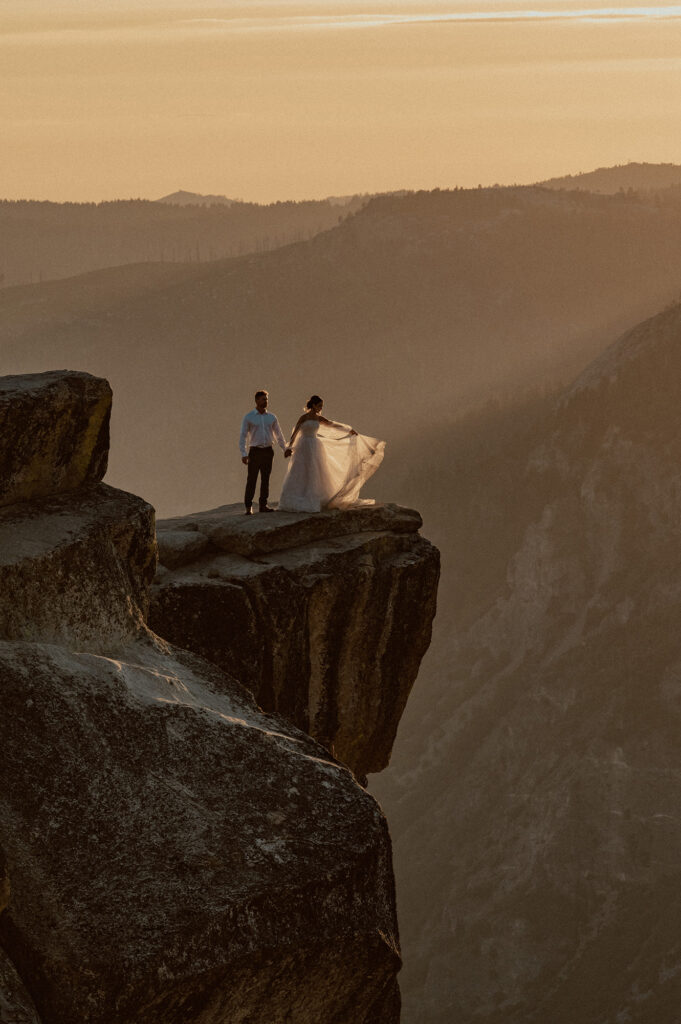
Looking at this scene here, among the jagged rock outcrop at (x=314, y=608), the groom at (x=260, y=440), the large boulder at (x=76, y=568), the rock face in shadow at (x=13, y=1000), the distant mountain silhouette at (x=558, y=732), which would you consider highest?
the groom at (x=260, y=440)

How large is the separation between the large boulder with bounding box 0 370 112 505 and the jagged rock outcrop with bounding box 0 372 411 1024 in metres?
0.94

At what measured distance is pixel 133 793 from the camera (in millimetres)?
14219

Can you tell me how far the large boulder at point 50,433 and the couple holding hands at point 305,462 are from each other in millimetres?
6013

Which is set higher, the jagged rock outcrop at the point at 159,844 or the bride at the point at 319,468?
the bride at the point at 319,468

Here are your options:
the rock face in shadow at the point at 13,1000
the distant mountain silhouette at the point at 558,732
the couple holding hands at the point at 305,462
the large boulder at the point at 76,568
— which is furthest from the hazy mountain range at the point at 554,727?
the rock face in shadow at the point at 13,1000

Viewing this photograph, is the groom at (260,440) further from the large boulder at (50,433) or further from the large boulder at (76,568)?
the large boulder at (76,568)

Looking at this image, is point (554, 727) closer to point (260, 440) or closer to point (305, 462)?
point (305, 462)

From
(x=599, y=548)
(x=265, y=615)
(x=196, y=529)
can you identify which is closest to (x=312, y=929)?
(x=265, y=615)

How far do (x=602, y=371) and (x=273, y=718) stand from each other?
149457mm

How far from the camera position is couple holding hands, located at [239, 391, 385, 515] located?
81.0ft

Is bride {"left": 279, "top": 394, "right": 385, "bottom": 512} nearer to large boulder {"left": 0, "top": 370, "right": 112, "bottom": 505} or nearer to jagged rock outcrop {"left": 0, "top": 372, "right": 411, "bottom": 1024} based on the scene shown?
large boulder {"left": 0, "top": 370, "right": 112, "bottom": 505}

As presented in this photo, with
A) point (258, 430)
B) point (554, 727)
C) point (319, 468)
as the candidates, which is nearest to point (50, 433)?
point (258, 430)

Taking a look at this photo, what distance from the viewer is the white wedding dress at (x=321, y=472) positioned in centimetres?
2489

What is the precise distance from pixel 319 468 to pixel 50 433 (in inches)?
321
